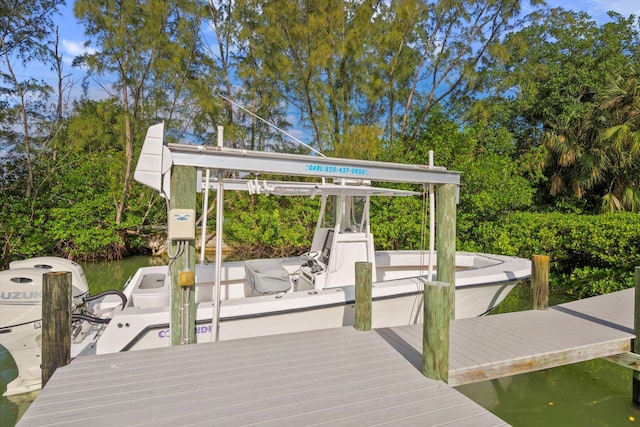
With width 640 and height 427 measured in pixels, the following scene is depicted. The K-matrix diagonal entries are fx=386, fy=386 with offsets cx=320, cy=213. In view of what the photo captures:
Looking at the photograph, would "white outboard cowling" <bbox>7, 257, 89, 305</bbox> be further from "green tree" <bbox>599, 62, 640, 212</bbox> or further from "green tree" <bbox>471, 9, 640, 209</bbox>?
"green tree" <bbox>471, 9, 640, 209</bbox>

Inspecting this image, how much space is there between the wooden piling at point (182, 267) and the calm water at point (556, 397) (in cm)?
194

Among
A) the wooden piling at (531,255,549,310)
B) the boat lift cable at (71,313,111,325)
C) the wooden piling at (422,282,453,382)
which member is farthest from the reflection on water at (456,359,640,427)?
the boat lift cable at (71,313,111,325)

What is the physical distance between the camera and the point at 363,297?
155 inches

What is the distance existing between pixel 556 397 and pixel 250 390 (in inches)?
138

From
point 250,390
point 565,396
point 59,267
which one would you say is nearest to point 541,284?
point 565,396

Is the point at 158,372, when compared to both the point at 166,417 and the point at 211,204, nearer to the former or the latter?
the point at 166,417

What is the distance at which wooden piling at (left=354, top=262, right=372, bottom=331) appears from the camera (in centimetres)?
391

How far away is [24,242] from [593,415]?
13341 millimetres

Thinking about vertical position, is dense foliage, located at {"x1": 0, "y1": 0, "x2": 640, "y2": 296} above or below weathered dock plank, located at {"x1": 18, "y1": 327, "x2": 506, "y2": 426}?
above

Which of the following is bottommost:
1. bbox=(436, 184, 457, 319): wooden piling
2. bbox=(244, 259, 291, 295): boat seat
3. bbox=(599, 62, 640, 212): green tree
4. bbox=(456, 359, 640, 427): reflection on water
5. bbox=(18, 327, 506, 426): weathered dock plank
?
bbox=(456, 359, 640, 427): reflection on water

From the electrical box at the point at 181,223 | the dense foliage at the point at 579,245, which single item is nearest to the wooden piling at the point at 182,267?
the electrical box at the point at 181,223

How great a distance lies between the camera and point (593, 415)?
3.84m

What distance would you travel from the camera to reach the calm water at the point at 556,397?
3.79 metres

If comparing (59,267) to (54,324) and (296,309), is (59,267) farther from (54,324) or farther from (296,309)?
(296,309)
